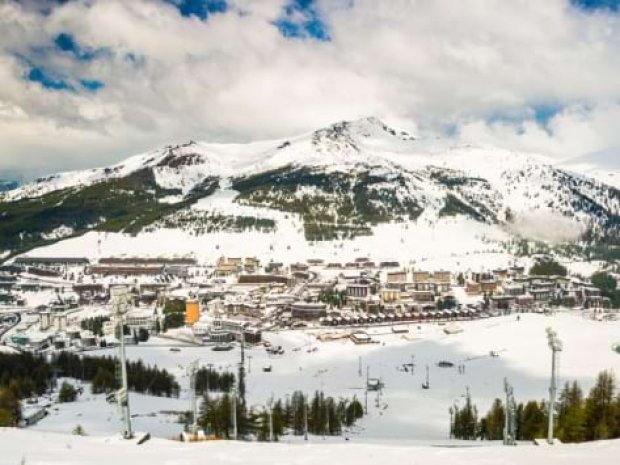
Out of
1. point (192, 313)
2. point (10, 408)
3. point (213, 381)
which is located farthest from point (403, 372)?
point (192, 313)

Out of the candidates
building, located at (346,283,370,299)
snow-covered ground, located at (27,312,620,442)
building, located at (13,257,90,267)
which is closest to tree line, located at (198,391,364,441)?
snow-covered ground, located at (27,312,620,442)

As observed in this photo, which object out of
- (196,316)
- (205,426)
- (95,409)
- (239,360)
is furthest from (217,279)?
(205,426)

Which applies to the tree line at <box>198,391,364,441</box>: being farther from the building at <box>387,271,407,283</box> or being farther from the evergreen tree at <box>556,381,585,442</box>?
the building at <box>387,271,407,283</box>

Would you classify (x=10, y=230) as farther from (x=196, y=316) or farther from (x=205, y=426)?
(x=205, y=426)

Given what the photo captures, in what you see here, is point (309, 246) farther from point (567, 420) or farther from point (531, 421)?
point (567, 420)

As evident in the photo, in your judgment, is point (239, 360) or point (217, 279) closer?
point (239, 360)

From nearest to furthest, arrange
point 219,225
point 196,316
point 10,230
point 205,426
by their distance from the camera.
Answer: point 205,426, point 196,316, point 219,225, point 10,230
